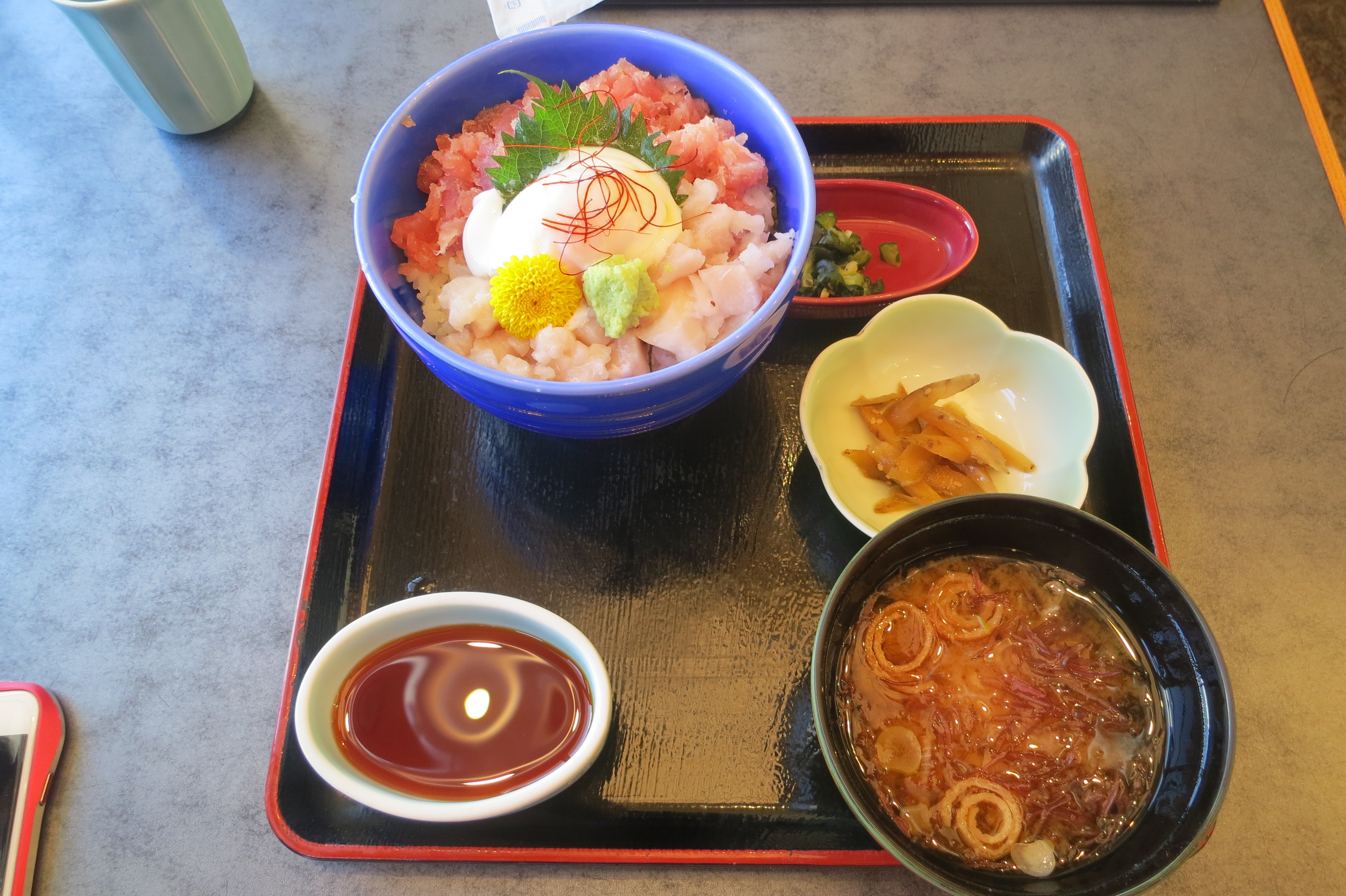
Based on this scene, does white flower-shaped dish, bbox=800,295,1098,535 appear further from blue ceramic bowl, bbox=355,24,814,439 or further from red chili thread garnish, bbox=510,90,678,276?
red chili thread garnish, bbox=510,90,678,276

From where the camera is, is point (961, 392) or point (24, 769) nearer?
point (24, 769)

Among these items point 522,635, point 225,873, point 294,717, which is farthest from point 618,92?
point 225,873

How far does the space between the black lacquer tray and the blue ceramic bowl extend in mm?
201

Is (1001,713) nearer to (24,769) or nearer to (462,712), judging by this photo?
(462,712)

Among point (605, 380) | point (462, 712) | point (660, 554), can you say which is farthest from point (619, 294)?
point (462, 712)

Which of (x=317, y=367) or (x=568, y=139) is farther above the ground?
(x=568, y=139)

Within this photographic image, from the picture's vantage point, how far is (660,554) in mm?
1431

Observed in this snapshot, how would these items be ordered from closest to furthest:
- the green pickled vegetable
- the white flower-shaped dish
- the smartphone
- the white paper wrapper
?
the smartphone
the white flower-shaped dish
the green pickled vegetable
the white paper wrapper

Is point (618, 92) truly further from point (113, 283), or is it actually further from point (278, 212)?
point (113, 283)

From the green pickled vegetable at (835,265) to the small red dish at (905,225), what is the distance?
5cm

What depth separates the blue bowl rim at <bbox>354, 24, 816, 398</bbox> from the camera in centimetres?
114

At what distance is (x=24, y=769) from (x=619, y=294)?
1302 mm

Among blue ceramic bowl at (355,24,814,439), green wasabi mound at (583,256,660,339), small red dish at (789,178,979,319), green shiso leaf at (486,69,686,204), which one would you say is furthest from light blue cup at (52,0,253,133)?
small red dish at (789,178,979,319)

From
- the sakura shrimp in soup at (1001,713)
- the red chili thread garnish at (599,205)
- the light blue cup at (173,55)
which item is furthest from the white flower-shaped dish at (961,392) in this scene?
the light blue cup at (173,55)
